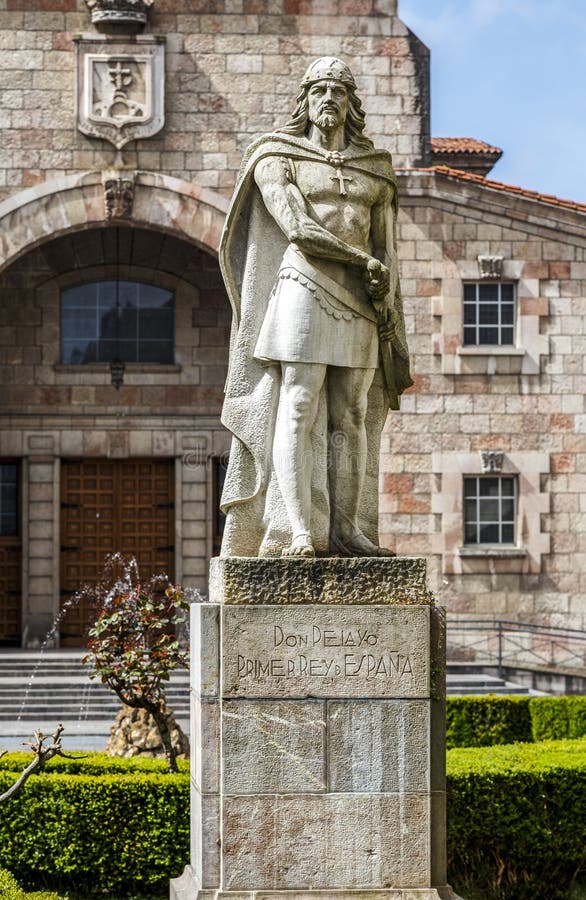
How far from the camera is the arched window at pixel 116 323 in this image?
83.1 ft

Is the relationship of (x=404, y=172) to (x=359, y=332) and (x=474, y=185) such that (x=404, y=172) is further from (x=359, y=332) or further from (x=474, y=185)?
(x=359, y=332)

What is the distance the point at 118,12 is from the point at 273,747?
17.2 m

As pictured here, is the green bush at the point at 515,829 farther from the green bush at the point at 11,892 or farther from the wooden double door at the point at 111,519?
the wooden double door at the point at 111,519

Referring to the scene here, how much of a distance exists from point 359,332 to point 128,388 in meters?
17.9

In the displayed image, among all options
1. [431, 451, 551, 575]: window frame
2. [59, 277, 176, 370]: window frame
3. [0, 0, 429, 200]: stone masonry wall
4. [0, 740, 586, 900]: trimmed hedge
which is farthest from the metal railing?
[0, 740, 586, 900]: trimmed hedge


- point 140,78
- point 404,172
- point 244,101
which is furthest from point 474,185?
point 140,78

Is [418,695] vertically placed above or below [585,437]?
below

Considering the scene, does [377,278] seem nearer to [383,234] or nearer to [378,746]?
[383,234]

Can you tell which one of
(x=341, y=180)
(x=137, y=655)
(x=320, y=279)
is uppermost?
(x=341, y=180)

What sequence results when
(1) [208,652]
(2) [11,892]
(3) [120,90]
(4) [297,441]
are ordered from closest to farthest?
1. (1) [208,652]
2. (4) [297,441]
3. (2) [11,892]
4. (3) [120,90]

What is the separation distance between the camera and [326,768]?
7.07 m

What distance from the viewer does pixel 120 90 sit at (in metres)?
22.3

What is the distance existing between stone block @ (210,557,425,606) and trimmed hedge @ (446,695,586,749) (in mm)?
9076

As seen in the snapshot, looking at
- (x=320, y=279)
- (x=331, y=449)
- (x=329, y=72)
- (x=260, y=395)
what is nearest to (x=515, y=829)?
(x=331, y=449)
